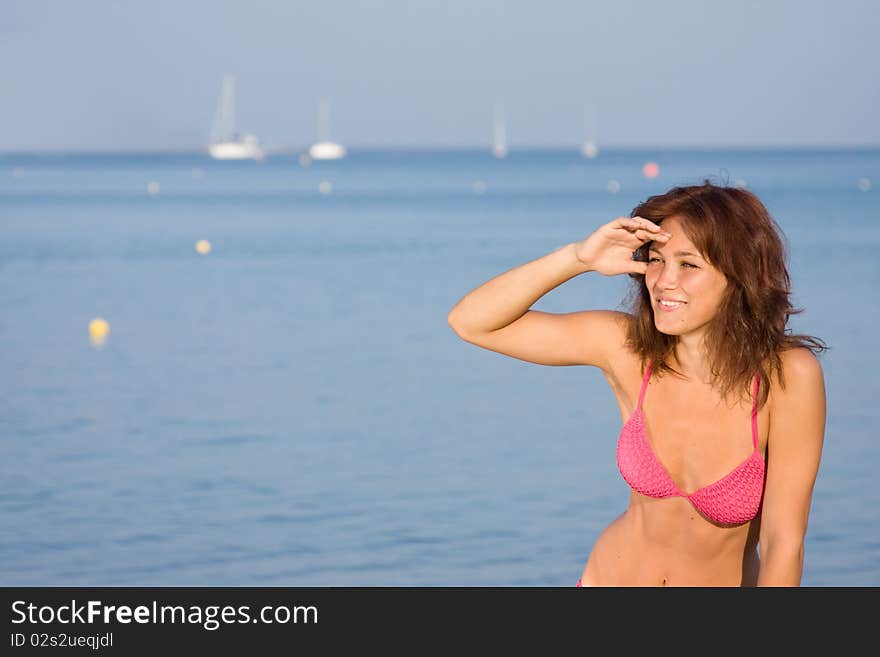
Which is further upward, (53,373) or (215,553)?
(53,373)

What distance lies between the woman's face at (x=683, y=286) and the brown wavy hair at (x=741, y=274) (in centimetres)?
2

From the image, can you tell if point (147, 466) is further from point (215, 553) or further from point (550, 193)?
point (550, 193)

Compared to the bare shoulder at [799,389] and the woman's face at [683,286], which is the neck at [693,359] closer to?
the woman's face at [683,286]

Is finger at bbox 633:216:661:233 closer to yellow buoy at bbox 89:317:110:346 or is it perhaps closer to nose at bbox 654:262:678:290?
nose at bbox 654:262:678:290

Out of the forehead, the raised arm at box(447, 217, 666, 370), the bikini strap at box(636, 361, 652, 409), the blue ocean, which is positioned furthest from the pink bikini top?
the blue ocean

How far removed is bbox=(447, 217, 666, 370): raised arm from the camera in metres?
3.39

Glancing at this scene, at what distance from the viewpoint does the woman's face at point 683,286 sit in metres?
3.21

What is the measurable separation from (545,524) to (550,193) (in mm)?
52792

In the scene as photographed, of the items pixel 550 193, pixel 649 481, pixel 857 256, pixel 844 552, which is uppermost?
pixel 550 193

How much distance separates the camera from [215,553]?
693cm

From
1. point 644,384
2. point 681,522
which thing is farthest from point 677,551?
point 644,384

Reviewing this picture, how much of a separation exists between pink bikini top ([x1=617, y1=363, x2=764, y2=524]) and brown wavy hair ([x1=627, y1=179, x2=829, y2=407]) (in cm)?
7

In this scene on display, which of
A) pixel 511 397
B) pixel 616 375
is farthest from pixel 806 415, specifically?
pixel 511 397

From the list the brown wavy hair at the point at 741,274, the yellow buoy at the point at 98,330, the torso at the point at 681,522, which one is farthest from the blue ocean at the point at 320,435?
the torso at the point at 681,522
